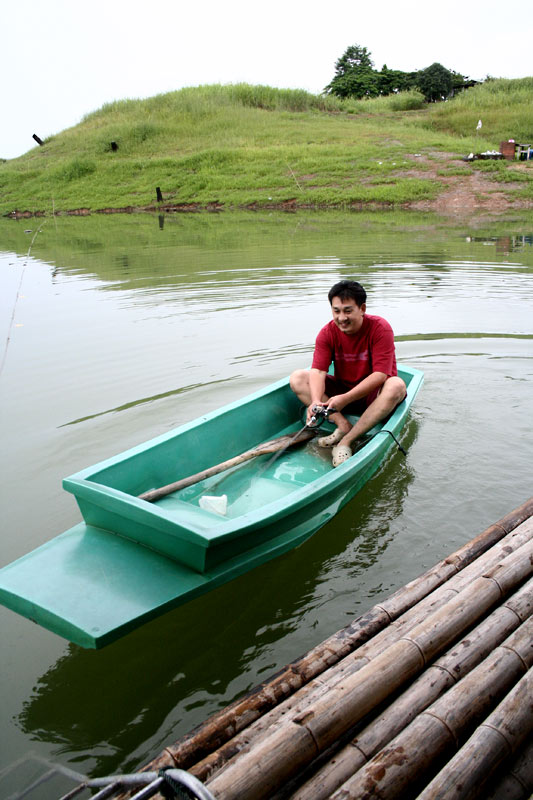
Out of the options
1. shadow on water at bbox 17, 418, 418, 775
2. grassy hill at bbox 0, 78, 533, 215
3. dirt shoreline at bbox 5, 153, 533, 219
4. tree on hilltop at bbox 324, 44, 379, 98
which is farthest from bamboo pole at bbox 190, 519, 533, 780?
tree on hilltop at bbox 324, 44, 379, 98

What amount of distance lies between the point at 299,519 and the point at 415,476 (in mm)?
1464

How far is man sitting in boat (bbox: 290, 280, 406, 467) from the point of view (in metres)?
4.28

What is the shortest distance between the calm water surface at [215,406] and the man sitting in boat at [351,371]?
443mm

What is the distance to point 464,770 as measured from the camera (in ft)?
5.55

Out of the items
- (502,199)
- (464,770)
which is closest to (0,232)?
(502,199)

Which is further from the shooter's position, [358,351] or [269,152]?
[269,152]

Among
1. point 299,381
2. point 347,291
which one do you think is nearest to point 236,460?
point 299,381

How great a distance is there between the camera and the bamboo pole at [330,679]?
1854 millimetres

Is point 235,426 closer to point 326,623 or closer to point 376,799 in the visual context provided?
point 326,623

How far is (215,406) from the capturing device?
5.73m

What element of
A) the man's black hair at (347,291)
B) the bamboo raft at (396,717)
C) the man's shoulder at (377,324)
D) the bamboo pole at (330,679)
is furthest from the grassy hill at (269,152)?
the bamboo raft at (396,717)

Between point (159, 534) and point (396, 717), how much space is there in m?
1.30

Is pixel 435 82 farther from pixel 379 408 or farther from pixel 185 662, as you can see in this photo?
pixel 185 662

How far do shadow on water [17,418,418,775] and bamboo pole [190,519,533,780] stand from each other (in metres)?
0.63
